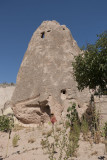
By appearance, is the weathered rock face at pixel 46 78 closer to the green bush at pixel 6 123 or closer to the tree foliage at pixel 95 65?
the tree foliage at pixel 95 65

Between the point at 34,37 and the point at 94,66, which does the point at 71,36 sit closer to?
the point at 34,37

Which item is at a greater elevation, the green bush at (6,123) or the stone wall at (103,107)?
the stone wall at (103,107)

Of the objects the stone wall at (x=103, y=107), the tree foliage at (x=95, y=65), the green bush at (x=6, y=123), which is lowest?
the green bush at (x=6, y=123)

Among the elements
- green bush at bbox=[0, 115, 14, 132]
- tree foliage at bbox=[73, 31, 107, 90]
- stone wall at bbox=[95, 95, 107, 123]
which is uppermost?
tree foliage at bbox=[73, 31, 107, 90]

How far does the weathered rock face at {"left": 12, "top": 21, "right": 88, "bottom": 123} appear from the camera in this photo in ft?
40.6

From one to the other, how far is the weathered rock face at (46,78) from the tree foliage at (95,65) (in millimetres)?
3211

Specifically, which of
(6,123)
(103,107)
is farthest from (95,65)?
(6,123)

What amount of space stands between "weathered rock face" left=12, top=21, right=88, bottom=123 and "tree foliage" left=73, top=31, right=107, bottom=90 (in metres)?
3.21

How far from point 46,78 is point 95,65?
5.37 meters

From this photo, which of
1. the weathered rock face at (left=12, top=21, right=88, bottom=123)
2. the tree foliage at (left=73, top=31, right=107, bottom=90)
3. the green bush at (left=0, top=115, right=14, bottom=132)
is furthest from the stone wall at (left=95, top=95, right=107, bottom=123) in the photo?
the green bush at (left=0, top=115, right=14, bottom=132)

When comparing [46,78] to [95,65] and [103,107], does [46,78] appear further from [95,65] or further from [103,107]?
[103,107]

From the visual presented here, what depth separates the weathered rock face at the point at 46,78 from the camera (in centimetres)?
1236

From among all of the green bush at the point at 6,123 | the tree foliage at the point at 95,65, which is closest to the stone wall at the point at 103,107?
the tree foliage at the point at 95,65

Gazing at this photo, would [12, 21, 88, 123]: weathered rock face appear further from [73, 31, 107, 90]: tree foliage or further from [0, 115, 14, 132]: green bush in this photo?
[0, 115, 14, 132]: green bush
